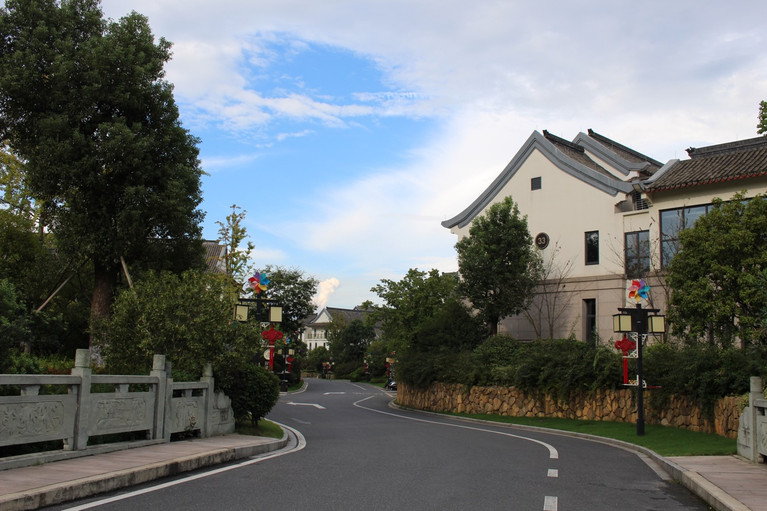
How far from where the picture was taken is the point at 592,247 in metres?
33.1

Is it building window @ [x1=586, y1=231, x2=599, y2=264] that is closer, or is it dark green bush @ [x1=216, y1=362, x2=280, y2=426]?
dark green bush @ [x1=216, y1=362, x2=280, y2=426]

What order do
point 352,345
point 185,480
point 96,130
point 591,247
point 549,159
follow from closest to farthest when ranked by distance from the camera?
point 185,480, point 96,130, point 591,247, point 549,159, point 352,345

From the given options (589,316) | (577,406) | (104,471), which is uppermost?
(589,316)

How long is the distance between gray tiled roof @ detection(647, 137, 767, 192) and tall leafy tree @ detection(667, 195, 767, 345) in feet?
15.3

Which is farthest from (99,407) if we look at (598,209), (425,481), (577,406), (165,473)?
(598,209)

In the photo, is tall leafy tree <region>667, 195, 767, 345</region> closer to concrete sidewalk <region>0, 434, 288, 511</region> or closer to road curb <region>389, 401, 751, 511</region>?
road curb <region>389, 401, 751, 511</region>

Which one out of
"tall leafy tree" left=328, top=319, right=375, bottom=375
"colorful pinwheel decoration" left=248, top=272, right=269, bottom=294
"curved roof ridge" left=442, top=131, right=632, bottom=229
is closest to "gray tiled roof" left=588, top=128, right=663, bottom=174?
"curved roof ridge" left=442, top=131, right=632, bottom=229

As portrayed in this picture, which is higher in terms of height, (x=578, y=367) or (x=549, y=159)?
(x=549, y=159)

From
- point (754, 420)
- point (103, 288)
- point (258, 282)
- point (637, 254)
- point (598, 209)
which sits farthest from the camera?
point (598, 209)

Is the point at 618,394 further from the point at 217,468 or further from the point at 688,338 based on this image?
the point at 217,468

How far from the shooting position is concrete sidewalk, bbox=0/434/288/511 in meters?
7.28

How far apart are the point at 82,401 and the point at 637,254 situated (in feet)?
86.1

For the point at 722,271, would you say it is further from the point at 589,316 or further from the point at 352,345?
the point at 352,345

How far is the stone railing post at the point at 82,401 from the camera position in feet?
33.4
